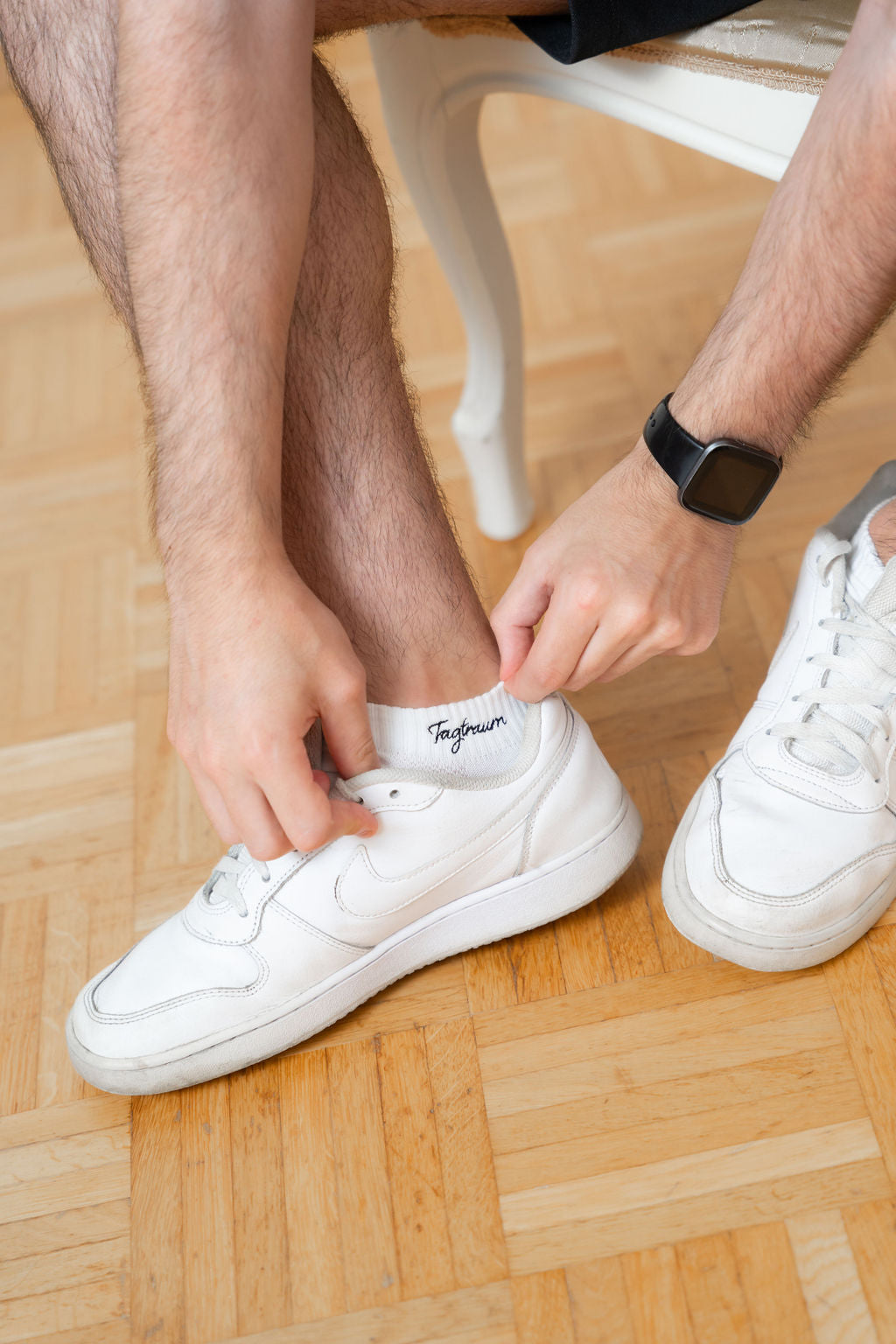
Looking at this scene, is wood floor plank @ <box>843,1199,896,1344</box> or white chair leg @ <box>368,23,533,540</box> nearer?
wood floor plank @ <box>843,1199,896,1344</box>

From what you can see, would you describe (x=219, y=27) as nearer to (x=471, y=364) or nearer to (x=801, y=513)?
(x=471, y=364)

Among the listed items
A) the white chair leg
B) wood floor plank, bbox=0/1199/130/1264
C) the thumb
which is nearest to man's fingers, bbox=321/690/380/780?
the thumb

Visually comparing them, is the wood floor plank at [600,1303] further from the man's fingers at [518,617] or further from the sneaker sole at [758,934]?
the man's fingers at [518,617]

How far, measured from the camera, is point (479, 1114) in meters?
0.69

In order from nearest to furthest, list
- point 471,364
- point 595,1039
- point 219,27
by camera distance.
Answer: point 219,27
point 595,1039
point 471,364

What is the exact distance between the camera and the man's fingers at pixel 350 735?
2.05ft

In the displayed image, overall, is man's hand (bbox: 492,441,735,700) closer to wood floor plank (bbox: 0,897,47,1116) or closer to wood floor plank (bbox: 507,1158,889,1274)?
wood floor plank (bbox: 507,1158,889,1274)

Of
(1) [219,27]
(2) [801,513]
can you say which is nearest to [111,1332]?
(1) [219,27]

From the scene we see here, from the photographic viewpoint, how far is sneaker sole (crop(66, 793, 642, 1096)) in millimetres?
713

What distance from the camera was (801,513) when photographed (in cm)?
102

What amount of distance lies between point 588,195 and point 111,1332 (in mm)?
1371

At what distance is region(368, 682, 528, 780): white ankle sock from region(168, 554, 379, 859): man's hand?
7cm

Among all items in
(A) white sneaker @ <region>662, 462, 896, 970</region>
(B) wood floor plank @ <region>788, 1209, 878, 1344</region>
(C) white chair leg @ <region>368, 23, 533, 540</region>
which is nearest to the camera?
(B) wood floor plank @ <region>788, 1209, 878, 1344</region>

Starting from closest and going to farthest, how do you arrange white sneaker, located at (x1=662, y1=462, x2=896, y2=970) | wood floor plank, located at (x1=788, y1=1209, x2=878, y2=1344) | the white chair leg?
wood floor plank, located at (x1=788, y1=1209, x2=878, y2=1344)
white sneaker, located at (x1=662, y1=462, x2=896, y2=970)
the white chair leg
